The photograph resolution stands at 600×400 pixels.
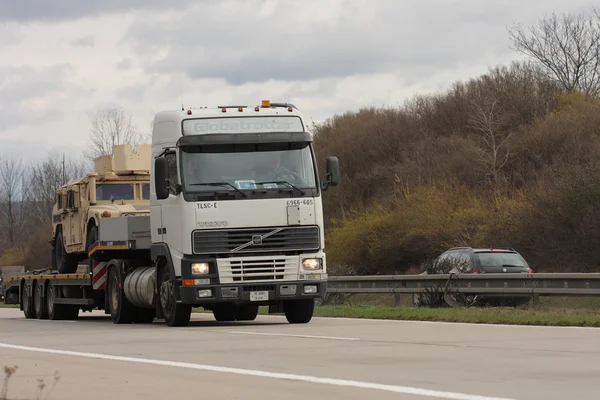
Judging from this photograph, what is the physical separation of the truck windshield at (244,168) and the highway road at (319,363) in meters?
2.59

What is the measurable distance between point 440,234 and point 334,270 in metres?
6.85

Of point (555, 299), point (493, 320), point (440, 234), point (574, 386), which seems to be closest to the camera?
point (574, 386)

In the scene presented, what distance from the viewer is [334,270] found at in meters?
45.7

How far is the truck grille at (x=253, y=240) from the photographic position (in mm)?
19641

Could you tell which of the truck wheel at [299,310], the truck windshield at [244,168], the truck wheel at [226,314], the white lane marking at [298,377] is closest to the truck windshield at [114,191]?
the truck wheel at [226,314]

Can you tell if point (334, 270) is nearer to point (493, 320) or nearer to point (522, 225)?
point (522, 225)

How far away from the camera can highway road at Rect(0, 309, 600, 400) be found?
9.69 m

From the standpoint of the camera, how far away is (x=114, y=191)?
83.6 ft

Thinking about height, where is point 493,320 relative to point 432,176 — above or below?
below

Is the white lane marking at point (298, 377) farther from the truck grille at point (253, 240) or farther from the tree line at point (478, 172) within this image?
the tree line at point (478, 172)

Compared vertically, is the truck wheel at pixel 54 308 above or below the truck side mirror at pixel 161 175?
below

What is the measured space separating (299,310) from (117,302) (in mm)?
4308

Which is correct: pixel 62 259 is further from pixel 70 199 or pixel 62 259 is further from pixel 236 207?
pixel 236 207

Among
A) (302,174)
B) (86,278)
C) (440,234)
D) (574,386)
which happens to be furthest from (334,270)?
(574,386)
